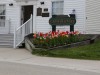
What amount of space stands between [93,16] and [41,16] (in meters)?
4.16

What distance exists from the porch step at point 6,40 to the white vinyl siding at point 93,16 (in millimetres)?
5510

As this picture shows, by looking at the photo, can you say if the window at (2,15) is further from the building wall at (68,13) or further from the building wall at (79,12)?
the building wall at (79,12)

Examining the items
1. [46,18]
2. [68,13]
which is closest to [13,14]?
[46,18]

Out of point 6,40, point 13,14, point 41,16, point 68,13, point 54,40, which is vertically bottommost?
point 6,40

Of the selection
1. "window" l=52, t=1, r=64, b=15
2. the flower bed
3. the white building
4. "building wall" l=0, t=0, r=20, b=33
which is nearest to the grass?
the flower bed

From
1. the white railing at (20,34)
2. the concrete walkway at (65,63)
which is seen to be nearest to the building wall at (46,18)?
the white railing at (20,34)

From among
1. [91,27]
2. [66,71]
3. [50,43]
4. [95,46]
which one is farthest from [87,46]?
[66,71]

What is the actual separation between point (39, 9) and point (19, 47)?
4072 millimetres

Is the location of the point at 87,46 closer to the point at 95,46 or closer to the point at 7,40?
the point at 95,46

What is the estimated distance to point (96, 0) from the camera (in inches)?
848

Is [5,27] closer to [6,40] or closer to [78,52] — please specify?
[6,40]

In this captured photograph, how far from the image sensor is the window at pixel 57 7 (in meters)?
23.0

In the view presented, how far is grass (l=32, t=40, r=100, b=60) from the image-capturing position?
15.5m

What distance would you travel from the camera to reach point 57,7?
2314 centimetres
